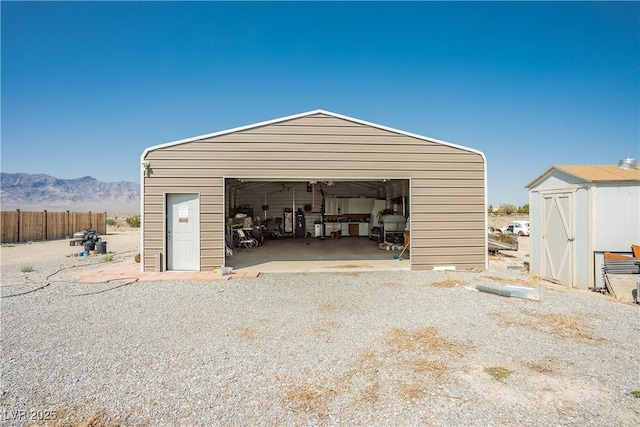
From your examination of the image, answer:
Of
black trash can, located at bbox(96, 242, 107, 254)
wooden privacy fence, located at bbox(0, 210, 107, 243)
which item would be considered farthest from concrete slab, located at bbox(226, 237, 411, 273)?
wooden privacy fence, located at bbox(0, 210, 107, 243)

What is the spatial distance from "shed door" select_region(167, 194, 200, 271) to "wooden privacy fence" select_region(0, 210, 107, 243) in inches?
555

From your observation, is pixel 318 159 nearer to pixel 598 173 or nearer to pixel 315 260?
pixel 315 260

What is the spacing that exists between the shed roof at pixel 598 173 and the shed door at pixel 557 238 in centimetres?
49

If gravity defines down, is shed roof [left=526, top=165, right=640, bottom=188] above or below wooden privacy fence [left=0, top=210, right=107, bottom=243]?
above

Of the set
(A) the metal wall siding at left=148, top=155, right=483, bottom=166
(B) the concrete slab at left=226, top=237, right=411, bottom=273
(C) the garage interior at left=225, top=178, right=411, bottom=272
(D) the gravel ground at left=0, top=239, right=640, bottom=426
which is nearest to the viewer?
(D) the gravel ground at left=0, top=239, right=640, bottom=426

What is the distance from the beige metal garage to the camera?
830cm

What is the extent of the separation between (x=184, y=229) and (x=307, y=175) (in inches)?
133

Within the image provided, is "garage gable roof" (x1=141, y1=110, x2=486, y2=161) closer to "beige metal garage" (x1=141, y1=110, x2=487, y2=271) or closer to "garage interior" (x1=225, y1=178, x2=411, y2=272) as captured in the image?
"beige metal garage" (x1=141, y1=110, x2=487, y2=271)

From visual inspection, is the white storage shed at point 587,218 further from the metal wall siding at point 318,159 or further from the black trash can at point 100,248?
the black trash can at point 100,248

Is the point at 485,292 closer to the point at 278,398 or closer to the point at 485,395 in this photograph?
the point at 485,395

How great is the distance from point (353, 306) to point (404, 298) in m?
1.08

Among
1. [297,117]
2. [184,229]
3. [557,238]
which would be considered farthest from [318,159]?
[557,238]

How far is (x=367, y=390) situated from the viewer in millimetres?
2910

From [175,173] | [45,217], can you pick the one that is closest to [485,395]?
[175,173]
